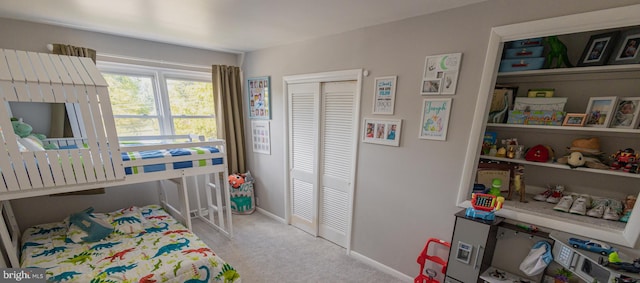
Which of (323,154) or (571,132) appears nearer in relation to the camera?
(571,132)

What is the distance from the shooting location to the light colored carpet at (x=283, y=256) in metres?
2.10

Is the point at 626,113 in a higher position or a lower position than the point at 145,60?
lower

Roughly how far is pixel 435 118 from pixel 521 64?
61cm

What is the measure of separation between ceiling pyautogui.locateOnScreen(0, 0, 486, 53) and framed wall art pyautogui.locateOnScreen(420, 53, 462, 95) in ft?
1.12

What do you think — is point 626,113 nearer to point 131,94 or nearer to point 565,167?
point 565,167

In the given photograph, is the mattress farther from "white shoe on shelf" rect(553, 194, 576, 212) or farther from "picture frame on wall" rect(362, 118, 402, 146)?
"white shoe on shelf" rect(553, 194, 576, 212)

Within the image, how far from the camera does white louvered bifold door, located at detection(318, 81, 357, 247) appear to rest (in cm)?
227

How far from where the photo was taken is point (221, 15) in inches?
71.1

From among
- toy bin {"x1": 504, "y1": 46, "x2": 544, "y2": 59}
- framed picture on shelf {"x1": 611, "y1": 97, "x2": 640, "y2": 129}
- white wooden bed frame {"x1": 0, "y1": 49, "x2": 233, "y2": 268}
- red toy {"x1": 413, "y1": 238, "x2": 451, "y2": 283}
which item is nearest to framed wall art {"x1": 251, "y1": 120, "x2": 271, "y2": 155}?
white wooden bed frame {"x1": 0, "y1": 49, "x2": 233, "y2": 268}

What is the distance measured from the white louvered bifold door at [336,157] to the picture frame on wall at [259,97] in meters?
0.89

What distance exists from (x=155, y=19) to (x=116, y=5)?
0.99ft

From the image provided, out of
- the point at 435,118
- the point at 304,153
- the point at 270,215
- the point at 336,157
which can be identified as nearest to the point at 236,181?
the point at 270,215

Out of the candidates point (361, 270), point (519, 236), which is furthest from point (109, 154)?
point (519, 236)

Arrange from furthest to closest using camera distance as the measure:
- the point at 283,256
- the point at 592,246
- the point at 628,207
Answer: the point at 283,256
the point at 628,207
the point at 592,246
